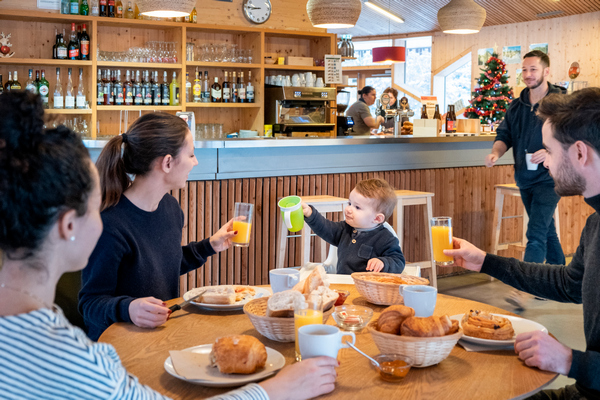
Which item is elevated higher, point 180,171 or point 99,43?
point 99,43

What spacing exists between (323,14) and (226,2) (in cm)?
221

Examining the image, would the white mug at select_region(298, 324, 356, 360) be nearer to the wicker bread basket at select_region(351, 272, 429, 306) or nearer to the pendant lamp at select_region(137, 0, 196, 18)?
the wicker bread basket at select_region(351, 272, 429, 306)

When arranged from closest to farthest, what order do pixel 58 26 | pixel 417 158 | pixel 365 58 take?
pixel 417 158 < pixel 58 26 < pixel 365 58

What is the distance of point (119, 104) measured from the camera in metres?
6.45

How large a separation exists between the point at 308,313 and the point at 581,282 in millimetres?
929

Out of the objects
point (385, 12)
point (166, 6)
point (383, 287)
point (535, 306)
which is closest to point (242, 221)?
point (383, 287)

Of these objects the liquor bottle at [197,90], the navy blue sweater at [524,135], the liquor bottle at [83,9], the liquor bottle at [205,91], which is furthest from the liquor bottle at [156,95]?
the navy blue sweater at [524,135]

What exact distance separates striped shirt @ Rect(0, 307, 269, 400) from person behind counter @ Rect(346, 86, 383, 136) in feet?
24.8

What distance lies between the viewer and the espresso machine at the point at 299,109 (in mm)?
7293

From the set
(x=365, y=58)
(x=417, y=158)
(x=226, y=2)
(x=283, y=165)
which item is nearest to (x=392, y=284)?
(x=283, y=165)

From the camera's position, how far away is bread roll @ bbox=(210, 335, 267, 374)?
4.09 feet

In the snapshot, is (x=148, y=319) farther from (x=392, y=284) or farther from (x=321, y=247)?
(x=321, y=247)

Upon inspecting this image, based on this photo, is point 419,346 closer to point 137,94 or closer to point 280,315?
point 280,315

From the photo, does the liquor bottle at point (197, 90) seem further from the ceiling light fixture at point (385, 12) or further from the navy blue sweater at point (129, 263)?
the ceiling light fixture at point (385, 12)
